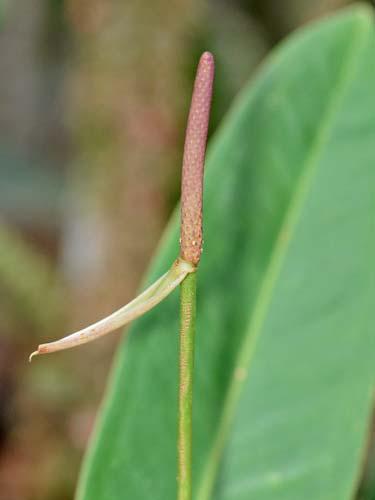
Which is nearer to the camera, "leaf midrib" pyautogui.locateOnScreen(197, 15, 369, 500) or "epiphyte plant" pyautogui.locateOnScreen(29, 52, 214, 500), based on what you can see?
"epiphyte plant" pyautogui.locateOnScreen(29, 52, 214, 500)

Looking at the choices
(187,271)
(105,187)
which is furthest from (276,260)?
(105,187)

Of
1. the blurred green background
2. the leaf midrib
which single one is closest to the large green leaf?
the leaf midrib

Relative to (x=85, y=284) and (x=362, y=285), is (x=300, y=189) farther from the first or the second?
(x=85, y=284)

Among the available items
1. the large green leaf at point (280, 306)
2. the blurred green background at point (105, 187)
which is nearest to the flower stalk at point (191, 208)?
the large green leaf at point (280, 306)

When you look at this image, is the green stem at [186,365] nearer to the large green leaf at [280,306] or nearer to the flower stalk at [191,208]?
the flower stalk at [191,208]

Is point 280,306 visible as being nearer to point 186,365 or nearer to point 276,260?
point 276,260

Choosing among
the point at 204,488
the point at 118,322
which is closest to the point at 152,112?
the point at 204,488

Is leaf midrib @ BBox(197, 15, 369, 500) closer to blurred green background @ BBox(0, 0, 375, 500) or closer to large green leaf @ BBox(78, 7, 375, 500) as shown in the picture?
large green leaf @ BBox(78, 7, 375, 500)
